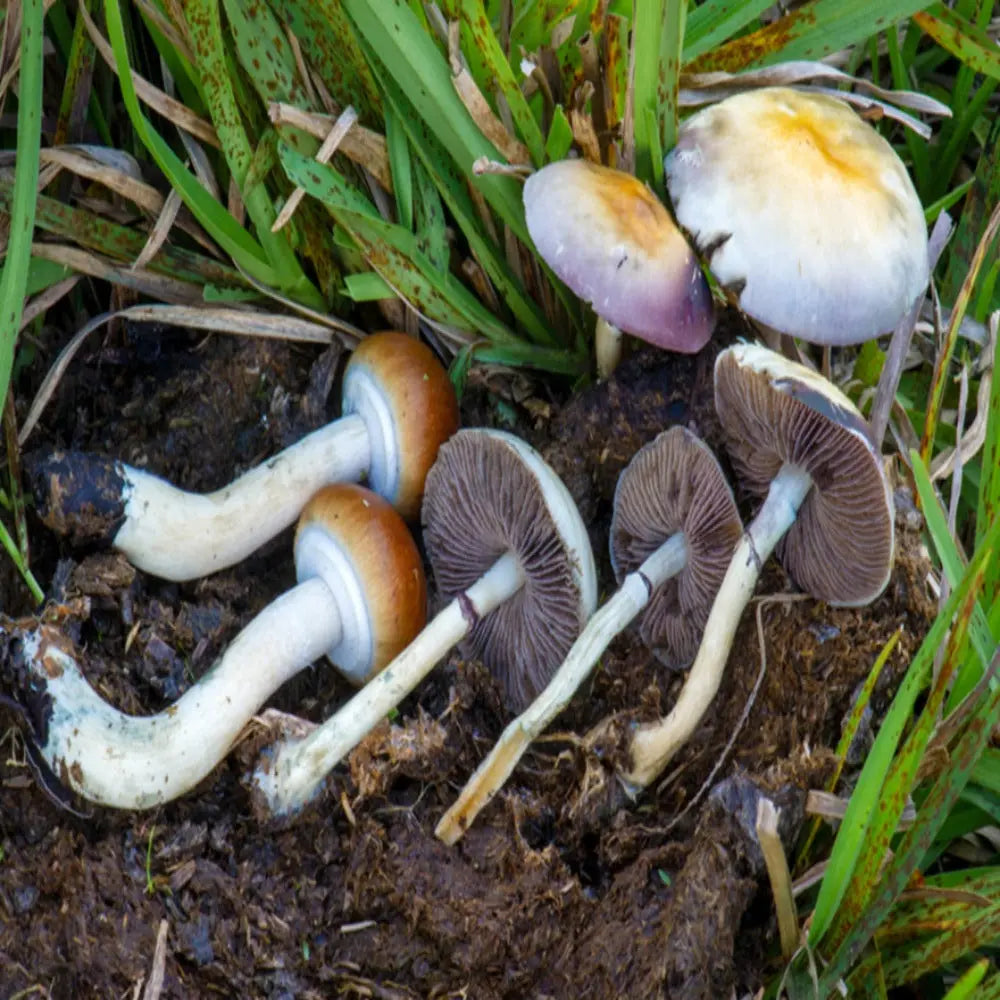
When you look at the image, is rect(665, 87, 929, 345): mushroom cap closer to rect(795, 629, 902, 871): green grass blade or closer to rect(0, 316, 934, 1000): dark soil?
rect(0, 316, 934, 1000): dark soil

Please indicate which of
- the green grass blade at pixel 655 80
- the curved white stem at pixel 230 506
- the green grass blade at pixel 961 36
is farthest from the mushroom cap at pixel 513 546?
the green grass blade at pixel 961 36

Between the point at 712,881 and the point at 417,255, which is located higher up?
the point at 417,255

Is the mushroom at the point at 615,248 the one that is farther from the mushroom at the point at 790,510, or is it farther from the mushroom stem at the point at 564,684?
the mushroom stem at the point at 564,684

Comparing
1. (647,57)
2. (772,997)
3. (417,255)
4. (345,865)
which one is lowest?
(772,997)

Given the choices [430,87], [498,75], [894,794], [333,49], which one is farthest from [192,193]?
[894,794]

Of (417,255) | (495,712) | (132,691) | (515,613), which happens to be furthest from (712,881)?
(417,255)

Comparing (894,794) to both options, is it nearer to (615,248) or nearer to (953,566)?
(953,566)

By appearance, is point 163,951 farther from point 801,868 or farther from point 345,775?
point 801,868
